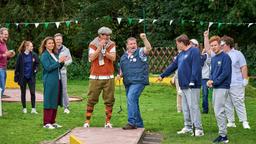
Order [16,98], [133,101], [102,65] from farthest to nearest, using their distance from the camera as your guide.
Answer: [16,98]
[102,65]
[133,101]

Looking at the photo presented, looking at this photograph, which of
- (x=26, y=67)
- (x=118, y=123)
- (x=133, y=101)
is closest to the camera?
(x=133, y=101)

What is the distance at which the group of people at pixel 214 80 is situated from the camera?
8.54m

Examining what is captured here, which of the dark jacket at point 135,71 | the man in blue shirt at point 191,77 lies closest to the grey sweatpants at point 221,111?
the man in blue shirt at point 191,77

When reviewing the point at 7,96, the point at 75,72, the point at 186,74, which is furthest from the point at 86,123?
the point at 75,72

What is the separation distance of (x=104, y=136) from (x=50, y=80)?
185 centimetres

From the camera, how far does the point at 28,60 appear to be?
38.8 ft

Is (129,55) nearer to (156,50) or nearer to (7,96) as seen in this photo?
(7,96)

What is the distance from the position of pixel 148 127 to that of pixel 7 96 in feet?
21.2

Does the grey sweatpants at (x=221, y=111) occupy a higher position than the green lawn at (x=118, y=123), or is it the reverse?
the grey sweatpants at (x=221, y=111)

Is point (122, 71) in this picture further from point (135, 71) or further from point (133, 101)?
point (133, 101)

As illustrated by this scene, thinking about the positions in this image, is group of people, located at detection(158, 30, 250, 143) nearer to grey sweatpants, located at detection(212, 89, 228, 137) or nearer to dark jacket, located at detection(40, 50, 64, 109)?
grey sweatpants, located at detection(212, 89, 228, 137)

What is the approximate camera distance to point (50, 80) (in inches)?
391

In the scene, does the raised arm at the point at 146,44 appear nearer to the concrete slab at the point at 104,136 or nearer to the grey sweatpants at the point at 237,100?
the concrete slab at the point at 104,136

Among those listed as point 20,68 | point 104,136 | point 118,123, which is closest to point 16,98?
point 20,68
